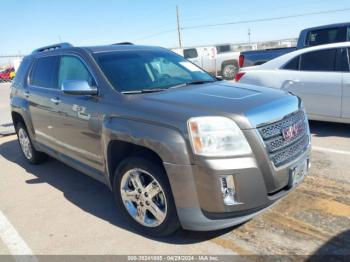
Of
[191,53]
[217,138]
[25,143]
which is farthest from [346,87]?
[191,53]

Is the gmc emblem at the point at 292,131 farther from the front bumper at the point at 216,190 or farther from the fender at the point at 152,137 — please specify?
the fender at the point at 152,137

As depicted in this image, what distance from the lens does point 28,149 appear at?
20.3ft

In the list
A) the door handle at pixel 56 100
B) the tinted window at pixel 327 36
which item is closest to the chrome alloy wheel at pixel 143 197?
the door handle at pixel 56 100

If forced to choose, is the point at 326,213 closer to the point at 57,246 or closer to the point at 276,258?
the point at 276,258

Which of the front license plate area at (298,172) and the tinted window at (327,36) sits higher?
the tinted window at (327,36)

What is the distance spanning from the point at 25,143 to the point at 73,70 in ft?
7.83

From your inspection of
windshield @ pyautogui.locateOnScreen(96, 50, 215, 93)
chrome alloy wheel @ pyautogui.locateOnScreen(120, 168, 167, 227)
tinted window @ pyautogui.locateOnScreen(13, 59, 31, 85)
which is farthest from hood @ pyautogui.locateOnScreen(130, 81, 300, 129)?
tinted window @ pyautogui.locateOnScreen(13, 59, 31, 85)

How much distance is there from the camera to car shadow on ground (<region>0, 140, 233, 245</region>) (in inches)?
137

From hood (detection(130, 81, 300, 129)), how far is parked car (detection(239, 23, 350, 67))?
637 centimetres

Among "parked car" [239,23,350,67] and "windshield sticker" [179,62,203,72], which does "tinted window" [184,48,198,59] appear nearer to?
"parked car" [239,23,350,67]

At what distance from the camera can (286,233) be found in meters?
3.33

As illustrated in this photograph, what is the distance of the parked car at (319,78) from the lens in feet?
20.0

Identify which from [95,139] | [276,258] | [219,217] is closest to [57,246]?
[95,139]

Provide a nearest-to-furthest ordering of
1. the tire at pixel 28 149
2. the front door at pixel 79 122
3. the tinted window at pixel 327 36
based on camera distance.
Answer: the front door at pixel 79 122 < the tire at pixel 28 149 < the tinted window at pixel 327 36
